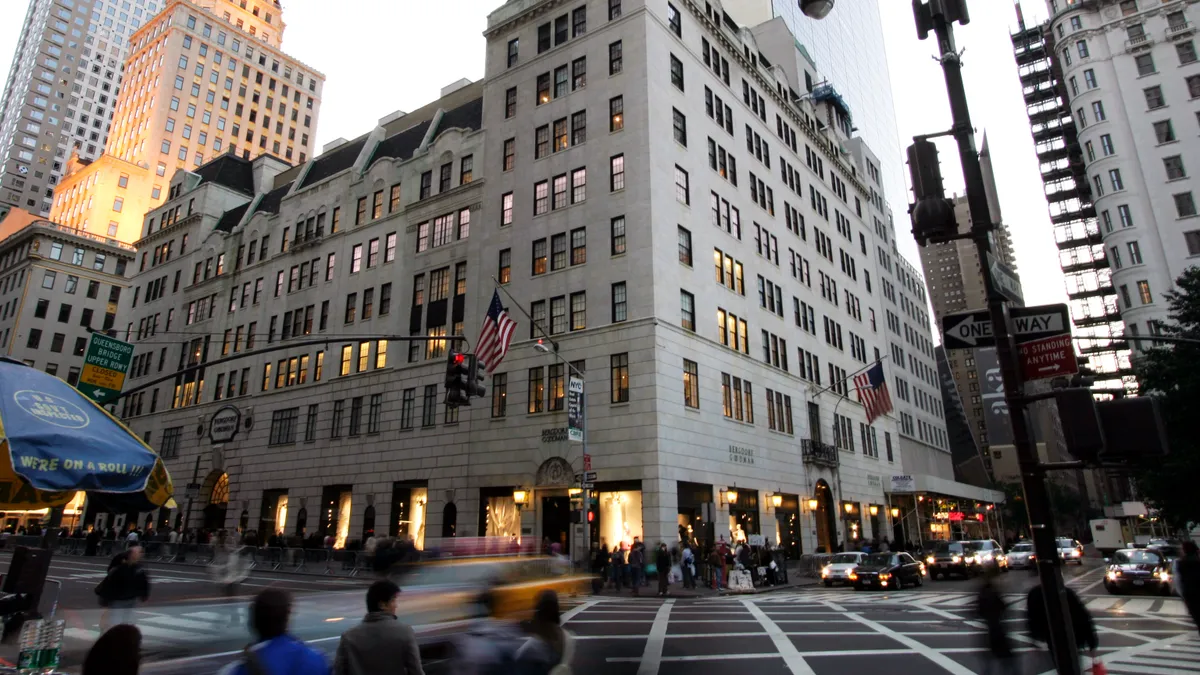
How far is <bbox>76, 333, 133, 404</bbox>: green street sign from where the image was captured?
14.1m

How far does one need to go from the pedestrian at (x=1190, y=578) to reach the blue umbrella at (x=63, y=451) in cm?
1463

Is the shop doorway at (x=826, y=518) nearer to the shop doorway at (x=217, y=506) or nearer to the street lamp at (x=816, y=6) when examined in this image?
the street lamp at (x=816, y=6)

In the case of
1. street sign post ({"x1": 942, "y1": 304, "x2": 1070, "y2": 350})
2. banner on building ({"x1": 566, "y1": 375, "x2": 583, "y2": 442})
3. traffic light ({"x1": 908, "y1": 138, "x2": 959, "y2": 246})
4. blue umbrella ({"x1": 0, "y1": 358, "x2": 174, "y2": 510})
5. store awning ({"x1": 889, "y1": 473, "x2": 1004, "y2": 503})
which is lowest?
blue umbrella ({"x1": 0, "y1": 358, "x2": 174, "y2": 510})

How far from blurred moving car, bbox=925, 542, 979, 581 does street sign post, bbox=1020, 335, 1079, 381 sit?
3108 centimetres

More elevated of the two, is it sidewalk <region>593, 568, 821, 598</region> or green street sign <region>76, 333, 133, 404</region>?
green street sign <region>76, 333, 133, 404</region>

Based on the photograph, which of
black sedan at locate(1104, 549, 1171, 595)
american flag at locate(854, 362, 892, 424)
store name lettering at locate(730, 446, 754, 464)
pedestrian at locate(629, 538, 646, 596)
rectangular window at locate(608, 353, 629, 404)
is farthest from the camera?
american flag at locate(854, 362, 892, 424)

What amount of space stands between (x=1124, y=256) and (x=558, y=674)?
76.3 meters

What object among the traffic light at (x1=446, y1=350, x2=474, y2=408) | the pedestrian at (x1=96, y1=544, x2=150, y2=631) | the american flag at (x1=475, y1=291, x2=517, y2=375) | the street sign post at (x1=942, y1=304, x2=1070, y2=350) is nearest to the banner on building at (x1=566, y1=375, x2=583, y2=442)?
the american flag at (x1=475, y1=291, x2=517, y2=375)

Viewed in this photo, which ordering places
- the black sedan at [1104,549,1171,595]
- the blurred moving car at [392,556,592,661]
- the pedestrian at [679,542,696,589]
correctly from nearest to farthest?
1. the blurred moving car at [392,556,592,661]
2. the black sedan at [1104,549,1171,595]
3. the pedestrian at [679,542,696,589]

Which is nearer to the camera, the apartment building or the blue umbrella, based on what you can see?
the blue umbrella

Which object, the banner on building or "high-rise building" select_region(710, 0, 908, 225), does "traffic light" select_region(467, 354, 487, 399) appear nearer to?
the banner on building

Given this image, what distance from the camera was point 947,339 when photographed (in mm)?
6805

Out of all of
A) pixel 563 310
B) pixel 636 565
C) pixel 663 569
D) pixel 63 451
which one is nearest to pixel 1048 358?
pixel 63 451

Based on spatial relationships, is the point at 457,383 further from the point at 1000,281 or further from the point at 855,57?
the point at 855,57
